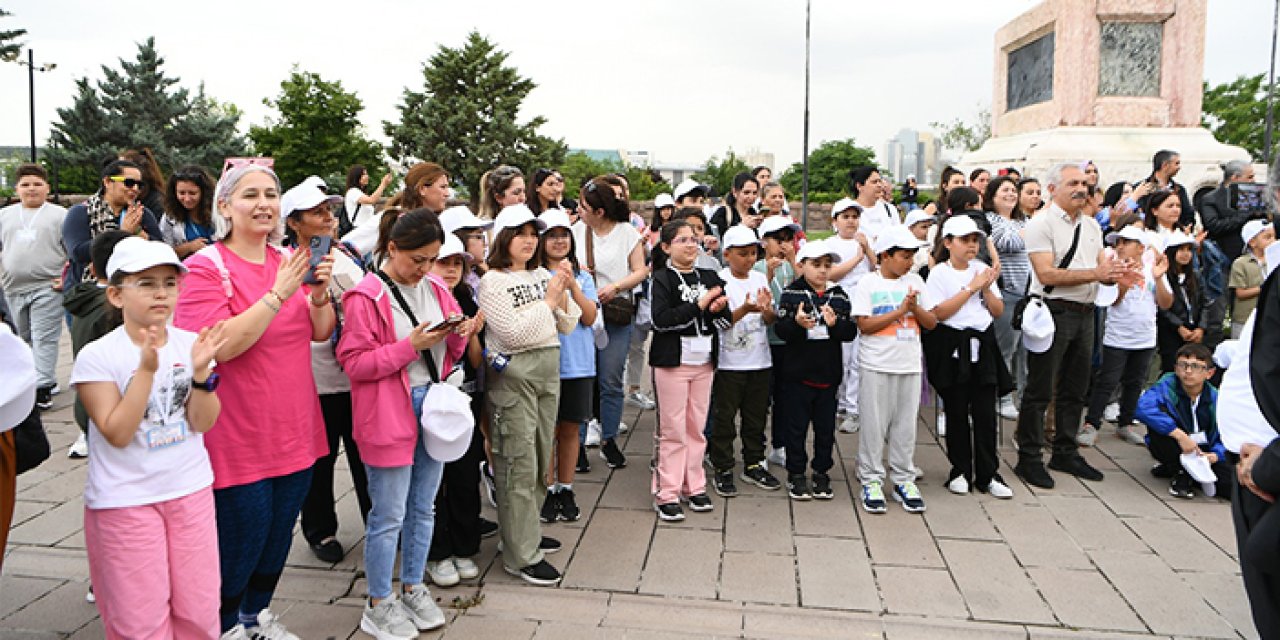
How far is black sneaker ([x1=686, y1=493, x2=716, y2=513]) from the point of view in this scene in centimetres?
488

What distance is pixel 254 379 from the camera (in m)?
2.97

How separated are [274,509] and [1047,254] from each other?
4.82m

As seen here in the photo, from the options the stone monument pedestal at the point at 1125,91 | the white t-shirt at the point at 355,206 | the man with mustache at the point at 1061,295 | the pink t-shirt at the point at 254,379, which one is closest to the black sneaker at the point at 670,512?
the pink t-shirt at the point at 254,379

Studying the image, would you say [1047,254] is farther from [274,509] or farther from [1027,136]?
[1027,136]

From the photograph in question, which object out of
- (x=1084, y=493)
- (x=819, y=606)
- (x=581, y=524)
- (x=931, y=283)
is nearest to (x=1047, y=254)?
(x=931, y=283)

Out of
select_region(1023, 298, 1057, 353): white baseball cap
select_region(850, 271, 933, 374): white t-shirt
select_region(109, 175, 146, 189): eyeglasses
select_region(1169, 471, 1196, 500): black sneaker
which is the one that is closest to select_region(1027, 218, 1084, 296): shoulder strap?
select_region(1023, 298, 1057, 353): white baseball cap

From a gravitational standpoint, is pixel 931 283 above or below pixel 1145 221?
below

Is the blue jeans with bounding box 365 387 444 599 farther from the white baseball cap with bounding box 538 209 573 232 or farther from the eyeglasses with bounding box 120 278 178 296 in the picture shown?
the white baseball cap with bounding box 538 209 573 232

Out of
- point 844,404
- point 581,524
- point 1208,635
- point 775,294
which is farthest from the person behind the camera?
point 844,404

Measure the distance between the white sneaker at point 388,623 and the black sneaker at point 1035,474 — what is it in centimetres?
404

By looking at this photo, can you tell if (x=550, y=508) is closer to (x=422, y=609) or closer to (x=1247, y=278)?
(x=422, y=609)

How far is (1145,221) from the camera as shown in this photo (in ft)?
23.5

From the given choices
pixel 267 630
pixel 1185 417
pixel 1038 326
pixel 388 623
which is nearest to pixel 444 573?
pixel 388 623

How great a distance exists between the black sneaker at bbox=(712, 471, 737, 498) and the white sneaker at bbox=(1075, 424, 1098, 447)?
2.98 metres
